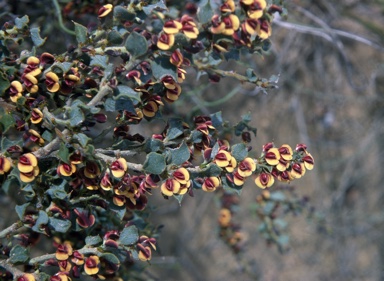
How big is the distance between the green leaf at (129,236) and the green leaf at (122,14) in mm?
269

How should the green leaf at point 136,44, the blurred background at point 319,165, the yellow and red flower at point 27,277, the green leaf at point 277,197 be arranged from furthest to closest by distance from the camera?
1. the blurred background at point 319,165
2. the green leaf at point 277,197
3. the yellow and red flower at point 27,277
4. the green leaf at point 136,44

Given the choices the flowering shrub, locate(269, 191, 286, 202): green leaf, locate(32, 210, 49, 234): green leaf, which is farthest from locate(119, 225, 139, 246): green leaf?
locate(269, 191, 286, 202): green leaf

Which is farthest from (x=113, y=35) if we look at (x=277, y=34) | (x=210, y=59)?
(x=277, y=34)

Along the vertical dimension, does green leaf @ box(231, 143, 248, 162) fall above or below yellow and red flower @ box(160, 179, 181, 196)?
above

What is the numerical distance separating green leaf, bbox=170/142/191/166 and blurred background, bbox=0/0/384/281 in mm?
1124

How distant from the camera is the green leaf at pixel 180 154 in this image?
593 millimetres

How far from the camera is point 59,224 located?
65cm

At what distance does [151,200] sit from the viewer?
1615mm

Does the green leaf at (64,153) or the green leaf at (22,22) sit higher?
the green leaf at (22,22)

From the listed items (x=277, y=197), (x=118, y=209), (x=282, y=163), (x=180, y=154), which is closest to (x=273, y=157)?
Result: (x=282, y=163)

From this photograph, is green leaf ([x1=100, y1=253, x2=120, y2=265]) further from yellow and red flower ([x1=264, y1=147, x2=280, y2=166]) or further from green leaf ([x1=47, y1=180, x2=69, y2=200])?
yellow and red flower ([x1=264, y1=147, x2=280, y2=166])

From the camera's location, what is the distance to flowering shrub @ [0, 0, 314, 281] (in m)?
0.57

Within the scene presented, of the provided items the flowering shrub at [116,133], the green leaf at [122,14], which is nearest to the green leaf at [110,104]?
the flowering shrub at [116,133]

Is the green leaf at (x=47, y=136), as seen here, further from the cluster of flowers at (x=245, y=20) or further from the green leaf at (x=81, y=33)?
the cluster of flowers at (x=245, y=20)
